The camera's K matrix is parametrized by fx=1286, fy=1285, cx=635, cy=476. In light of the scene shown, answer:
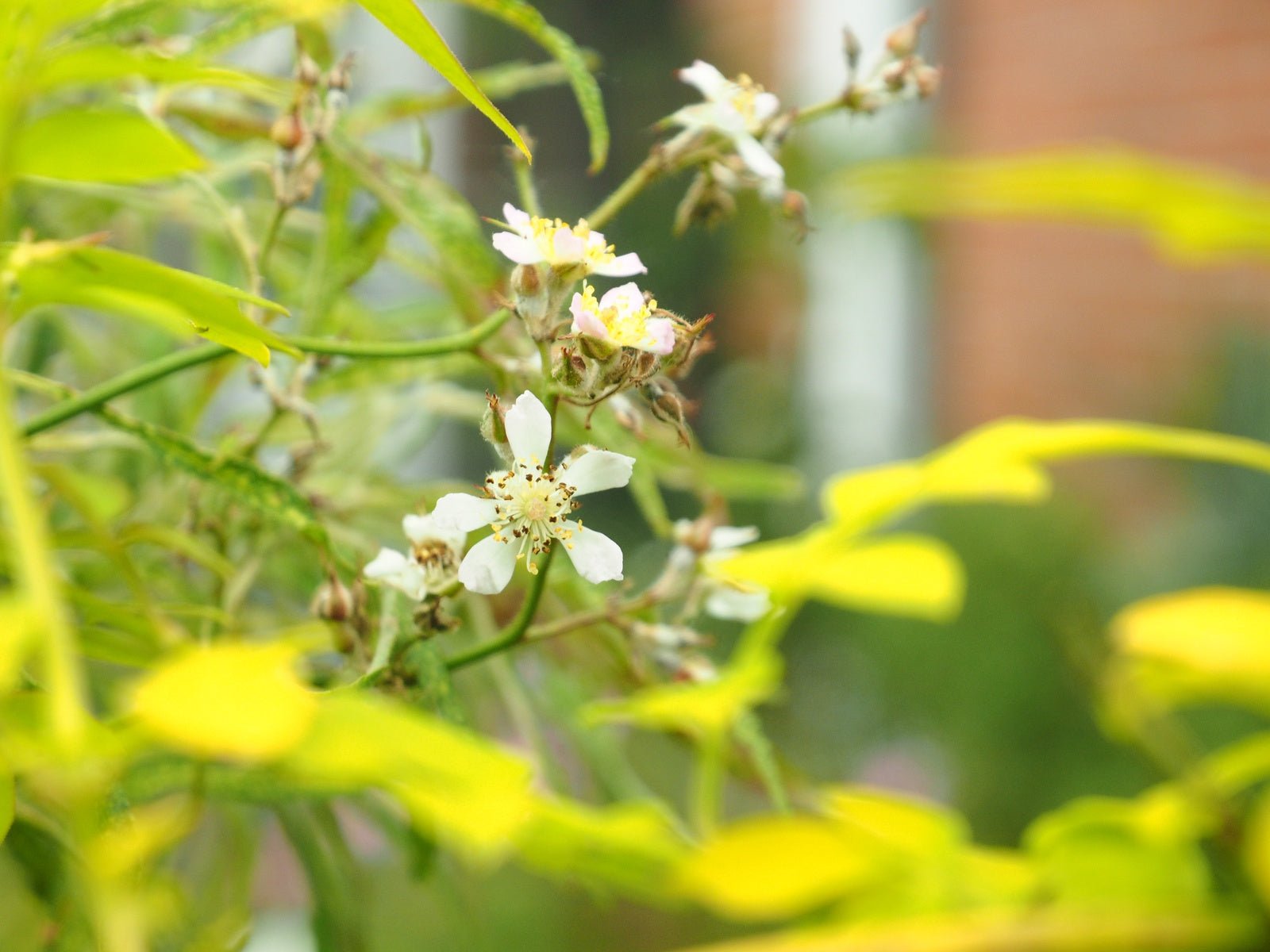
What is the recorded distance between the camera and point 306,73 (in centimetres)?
29

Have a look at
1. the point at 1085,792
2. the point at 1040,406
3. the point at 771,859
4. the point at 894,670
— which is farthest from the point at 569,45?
the point at 1040,406

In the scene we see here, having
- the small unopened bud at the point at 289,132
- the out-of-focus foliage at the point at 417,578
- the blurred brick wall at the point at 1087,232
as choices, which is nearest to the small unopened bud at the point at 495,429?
the out-of-focus foliage at the point at 417,578

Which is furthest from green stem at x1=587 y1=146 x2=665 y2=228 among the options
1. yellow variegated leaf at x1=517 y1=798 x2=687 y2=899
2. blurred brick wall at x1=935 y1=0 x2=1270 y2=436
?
blurred brick wall at x1=935 y1=0 x2=1270 y2=436

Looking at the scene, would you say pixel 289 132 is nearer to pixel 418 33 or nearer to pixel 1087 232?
pixel 418 33

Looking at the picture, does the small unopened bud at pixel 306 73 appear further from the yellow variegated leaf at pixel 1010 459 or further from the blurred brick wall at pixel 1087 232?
the blurred brick wall at pixel 1087 232

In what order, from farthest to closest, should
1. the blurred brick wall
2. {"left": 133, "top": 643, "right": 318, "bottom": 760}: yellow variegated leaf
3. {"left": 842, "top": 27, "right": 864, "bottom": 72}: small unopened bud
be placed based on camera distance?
1. the blurred brick wall
2. {"left": 842, "top": 27, "right": 864, "bottom": 72}: small unopened bud
3. {"left": 133, "top": 643, "right": 318, "bottom": 760}: yellow variegated leaf

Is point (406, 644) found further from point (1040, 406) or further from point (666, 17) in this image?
point (666, 17)

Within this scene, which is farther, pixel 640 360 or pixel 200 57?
pixel 200 57

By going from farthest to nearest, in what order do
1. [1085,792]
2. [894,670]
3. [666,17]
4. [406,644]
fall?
[666,17] < [894,670] < [1085,792] < [406,644]

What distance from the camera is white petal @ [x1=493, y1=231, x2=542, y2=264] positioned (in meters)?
0.22

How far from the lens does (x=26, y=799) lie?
279 mm

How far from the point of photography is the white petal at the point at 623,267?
0.71ft

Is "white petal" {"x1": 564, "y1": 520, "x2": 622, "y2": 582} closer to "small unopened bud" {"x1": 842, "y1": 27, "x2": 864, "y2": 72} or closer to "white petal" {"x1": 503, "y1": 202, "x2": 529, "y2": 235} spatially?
"white petal" {"x1": 503, "y1": 202, "x2": 529, "y2": 235}

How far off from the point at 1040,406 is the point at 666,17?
Result: 1058 millimetres
